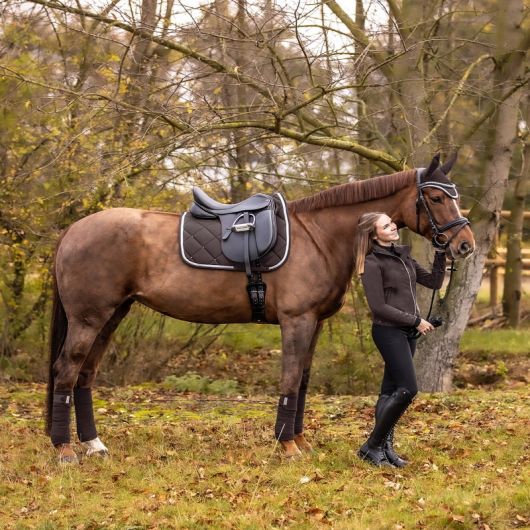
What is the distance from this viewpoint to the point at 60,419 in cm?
626

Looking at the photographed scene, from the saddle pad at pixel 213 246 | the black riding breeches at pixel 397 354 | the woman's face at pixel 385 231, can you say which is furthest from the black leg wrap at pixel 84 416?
the woman's face at pixel 385 231

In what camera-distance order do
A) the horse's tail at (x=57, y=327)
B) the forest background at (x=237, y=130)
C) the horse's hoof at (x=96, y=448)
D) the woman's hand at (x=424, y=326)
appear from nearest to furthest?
the woman's hand at (x=424, y=326) < the horse's hoof at (x=96, y=448) < the horse's tail at (x=57, y=327) < the forest background at (x=237, y=130)

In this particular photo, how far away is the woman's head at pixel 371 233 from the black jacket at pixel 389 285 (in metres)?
0.05

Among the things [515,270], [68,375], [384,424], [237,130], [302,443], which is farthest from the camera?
[515,270]

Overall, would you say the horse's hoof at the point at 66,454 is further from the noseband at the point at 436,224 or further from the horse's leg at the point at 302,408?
the noseband at the point at 436,224

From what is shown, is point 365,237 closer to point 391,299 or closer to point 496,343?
point 391,299

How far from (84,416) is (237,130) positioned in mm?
4242

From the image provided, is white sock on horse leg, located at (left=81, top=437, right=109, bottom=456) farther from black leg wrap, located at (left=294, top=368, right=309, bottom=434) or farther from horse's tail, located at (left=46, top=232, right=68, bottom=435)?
black leg wrap, located at (left=294, top=368, right=309, bottom=434)

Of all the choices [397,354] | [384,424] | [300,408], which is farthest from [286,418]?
[397,354]

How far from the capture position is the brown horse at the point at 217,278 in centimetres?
605

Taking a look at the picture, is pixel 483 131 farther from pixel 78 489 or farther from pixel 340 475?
pixel 78 489

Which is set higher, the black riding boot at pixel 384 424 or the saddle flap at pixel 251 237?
the saddle flap at pixel 251 237

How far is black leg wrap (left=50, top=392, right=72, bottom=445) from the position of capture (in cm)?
625

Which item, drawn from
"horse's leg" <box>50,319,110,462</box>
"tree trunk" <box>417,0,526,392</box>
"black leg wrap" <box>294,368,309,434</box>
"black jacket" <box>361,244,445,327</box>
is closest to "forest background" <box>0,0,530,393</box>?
"tree trunk" <box>417,0,526,392</box>
